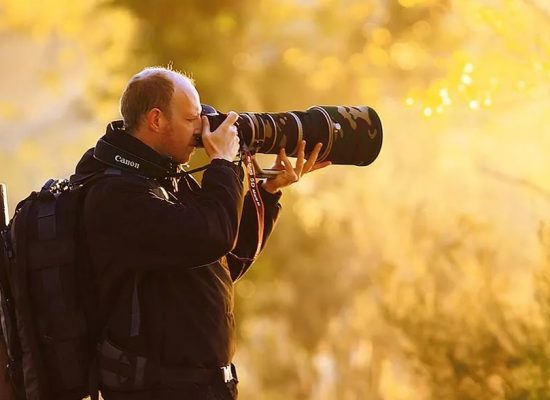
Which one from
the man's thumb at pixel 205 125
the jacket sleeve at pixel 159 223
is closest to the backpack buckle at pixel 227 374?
the jacket sleeve at pixel 159 223

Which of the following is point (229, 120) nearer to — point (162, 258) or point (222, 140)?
point (222, 140)

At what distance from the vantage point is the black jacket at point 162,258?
1692 mm

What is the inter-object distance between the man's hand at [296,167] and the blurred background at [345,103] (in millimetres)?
1853

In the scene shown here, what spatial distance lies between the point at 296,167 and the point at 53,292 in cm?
54

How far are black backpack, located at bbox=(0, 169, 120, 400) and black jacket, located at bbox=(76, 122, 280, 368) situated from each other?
3 centimetres

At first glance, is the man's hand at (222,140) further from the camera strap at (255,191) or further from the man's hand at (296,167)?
the man's hand at (296,167)

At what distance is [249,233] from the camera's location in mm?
2092

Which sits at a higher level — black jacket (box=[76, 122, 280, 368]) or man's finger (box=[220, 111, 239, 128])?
man's finger (box=[220, 111, 239, 128])

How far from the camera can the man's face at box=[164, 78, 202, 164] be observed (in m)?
1.81

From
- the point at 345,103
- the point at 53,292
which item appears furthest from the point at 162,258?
the point at 345,103

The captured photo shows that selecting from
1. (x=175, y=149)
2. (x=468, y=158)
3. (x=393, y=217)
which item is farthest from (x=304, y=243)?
(x=175, y=149)

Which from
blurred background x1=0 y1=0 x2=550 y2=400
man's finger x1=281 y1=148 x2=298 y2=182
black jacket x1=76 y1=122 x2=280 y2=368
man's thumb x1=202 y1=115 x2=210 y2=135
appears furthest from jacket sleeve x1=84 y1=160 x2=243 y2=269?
blurred background x1=0 y1=0 x2=550 y2=400

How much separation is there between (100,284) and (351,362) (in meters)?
3.44

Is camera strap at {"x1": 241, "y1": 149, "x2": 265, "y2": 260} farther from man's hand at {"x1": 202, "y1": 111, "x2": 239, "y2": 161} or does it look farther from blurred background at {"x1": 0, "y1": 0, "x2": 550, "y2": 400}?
blurred background at {"x1": 0, "y1": 0, "x2": 550, "y2": 400}
